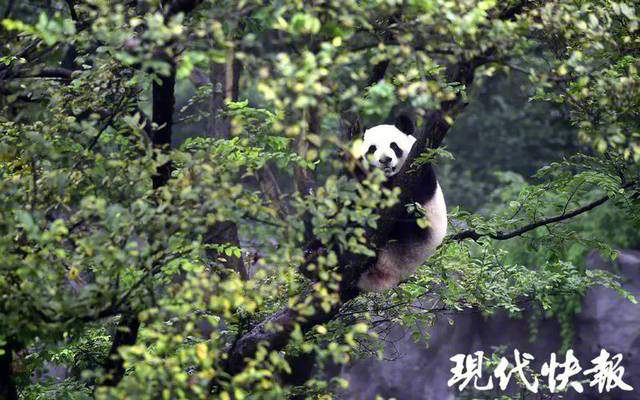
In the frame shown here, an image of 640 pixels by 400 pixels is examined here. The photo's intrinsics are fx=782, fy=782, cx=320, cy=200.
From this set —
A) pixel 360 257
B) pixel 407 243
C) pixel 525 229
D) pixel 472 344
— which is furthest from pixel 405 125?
pixel 472 344

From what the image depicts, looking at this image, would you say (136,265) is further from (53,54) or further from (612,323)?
(612,323)

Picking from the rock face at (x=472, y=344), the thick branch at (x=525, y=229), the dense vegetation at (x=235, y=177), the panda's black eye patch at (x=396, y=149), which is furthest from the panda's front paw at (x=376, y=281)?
the rock face at (x=472, y=344)

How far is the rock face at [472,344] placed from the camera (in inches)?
459

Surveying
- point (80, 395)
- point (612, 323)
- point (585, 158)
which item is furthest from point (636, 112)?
point (612, 323)

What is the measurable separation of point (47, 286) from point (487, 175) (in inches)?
618

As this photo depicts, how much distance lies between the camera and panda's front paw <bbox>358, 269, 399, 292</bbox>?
6.04 meters

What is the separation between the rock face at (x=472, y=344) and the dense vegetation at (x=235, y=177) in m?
5.59

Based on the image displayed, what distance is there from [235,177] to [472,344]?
30.4 feet

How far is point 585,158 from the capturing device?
5.98 m

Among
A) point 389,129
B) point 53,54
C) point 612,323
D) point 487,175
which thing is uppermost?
point 53,54

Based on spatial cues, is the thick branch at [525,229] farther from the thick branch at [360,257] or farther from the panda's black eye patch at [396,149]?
the panda's black eye patch at [396,149]

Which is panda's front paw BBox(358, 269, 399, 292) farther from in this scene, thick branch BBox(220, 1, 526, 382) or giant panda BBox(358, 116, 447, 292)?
thick branch BBox(220, 1, 526, 382)

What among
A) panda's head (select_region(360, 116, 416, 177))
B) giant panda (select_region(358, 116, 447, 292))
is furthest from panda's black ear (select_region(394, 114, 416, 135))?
giant panda (select_region(358, 116, 447, 292))

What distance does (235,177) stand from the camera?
4.47 metres
